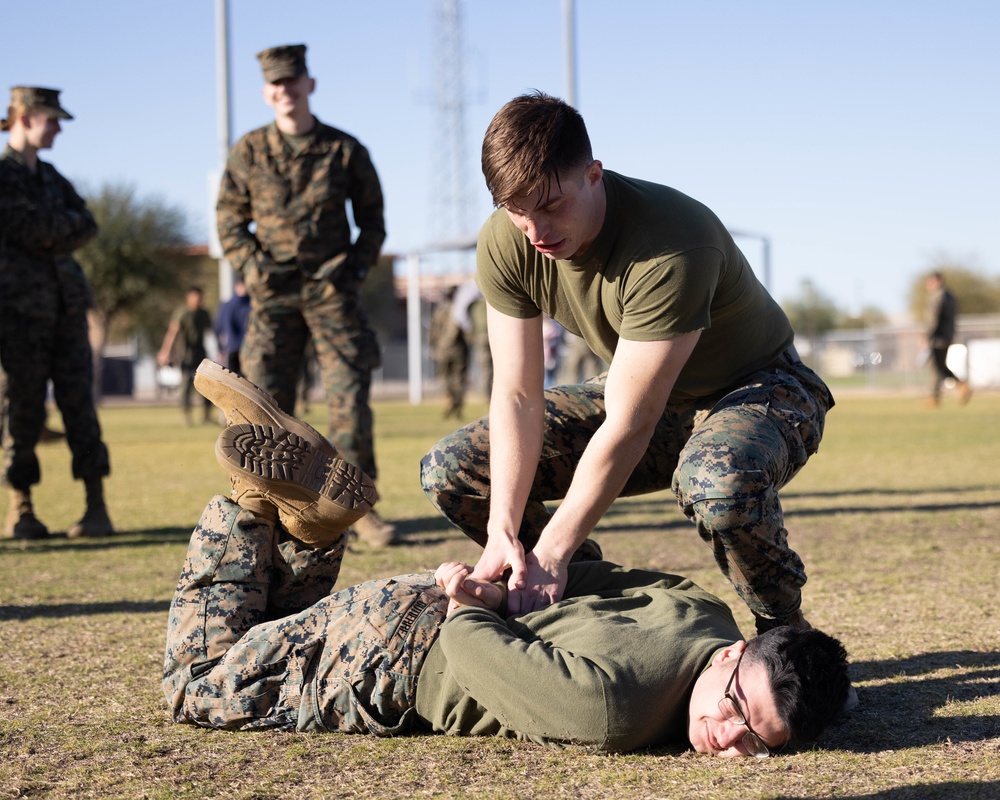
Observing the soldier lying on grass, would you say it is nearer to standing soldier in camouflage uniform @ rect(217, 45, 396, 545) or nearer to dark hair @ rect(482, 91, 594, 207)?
dark hair @ rect(482, 91, 594, 207)

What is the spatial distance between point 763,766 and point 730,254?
1.50 meters

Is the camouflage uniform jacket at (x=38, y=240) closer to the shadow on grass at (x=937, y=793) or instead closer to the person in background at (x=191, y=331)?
the shadow on grass at (x=937, y=793)

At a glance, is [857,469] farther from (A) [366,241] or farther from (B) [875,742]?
(B) [875,742]

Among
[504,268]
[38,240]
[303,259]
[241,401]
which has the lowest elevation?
[241,401]

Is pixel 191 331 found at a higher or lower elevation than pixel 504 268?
lower

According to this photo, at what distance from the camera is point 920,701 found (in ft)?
10.9

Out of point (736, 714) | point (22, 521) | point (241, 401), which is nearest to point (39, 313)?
point (22, 521)

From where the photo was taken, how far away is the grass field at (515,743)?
2672 millimetres

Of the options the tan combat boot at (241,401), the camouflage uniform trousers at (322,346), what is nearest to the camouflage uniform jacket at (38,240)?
the camouflage uniform trousers at (322,346)

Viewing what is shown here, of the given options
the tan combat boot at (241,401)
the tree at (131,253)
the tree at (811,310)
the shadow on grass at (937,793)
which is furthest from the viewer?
the tree at (811,310)

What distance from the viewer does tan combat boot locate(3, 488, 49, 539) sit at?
6.84 m

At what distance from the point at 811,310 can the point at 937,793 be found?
85.5 metres

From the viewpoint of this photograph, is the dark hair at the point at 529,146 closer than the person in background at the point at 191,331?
Yes

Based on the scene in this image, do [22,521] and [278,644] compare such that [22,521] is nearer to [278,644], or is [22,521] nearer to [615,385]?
[278,644]
